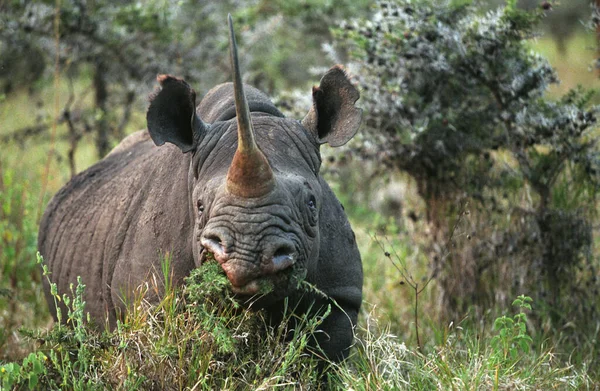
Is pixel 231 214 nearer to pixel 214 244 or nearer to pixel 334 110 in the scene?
pixel 214 244

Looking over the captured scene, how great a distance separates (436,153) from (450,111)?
0.36 metres

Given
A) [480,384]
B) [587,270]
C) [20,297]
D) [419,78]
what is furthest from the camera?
[20,297]

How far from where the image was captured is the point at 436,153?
6613mm

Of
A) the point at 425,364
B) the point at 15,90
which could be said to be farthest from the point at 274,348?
the point at 15,90

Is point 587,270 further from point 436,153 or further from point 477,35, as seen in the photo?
point 477,35

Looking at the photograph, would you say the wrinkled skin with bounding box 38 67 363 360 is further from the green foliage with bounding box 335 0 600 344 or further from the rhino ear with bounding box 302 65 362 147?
the green foliage with bounding box 335 0 600 344

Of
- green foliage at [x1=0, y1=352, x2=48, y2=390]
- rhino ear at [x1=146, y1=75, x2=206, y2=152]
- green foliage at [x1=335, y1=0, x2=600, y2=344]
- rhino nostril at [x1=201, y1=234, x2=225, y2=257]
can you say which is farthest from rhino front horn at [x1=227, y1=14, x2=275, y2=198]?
green foliage at [x1=335, y1=0, x2=600, y2=344]

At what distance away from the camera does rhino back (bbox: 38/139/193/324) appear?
15.6 feet

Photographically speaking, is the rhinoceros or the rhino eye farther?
the rhino eye

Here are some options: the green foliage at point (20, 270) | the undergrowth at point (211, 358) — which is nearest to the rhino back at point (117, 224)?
the undergrowth at point (211, 358)

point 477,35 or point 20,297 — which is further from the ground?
point 477,35

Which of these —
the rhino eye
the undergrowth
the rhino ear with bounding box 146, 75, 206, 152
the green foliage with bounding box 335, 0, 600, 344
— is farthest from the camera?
the green foliage with bounding box 335, 0, 600, 344

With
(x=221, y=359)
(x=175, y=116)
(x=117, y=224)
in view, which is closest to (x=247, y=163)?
(x=175, y=116)

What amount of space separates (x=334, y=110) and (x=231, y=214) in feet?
3.92
